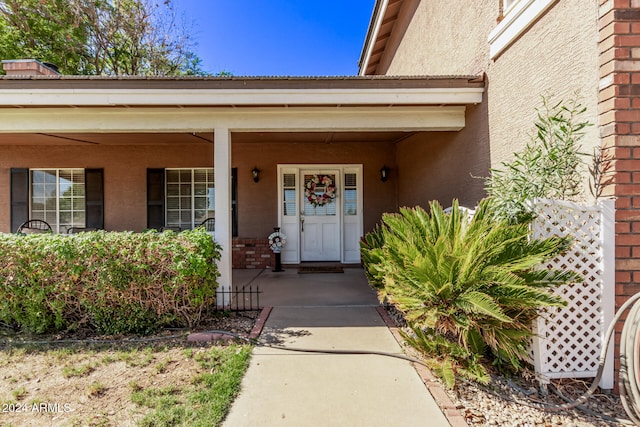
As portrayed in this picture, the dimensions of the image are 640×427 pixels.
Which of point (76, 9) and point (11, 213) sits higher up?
point (76, 9)

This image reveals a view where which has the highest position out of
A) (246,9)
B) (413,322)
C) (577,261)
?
(246,9)

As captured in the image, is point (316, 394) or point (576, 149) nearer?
point (316, 394)

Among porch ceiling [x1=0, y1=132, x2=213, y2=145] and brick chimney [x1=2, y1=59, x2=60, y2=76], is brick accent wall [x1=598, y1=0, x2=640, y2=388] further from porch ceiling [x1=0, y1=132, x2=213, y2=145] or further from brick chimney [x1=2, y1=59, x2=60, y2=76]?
brick chimney [x1=2, y1=59, x2=60, y2=76]

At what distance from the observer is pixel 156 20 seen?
14.0 meters

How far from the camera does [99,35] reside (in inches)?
523

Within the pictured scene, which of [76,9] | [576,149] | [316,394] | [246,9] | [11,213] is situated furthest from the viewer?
[246,9]

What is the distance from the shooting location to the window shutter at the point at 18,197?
7.28 metres

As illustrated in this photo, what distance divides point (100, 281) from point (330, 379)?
2.77 m

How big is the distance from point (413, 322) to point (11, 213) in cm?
896

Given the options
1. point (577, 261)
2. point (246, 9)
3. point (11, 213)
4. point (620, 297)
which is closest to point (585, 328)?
point (620, 297)

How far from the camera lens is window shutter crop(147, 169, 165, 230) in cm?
745

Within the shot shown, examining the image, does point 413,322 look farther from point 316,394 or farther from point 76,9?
point 76,9

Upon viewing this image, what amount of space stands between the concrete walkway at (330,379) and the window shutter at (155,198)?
4.30 metres

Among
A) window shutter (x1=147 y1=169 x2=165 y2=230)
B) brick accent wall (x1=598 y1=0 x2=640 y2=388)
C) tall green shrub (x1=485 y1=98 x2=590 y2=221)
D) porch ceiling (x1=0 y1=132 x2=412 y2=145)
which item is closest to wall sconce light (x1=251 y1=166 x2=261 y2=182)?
porch ceiling (x1=0 y1=132 x2=412 y2=145)
